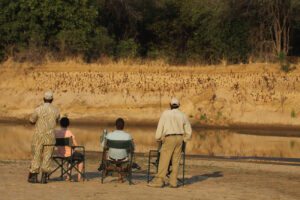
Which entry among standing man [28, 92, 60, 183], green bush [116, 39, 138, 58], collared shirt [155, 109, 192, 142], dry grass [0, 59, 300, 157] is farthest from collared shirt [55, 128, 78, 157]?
green bush [116, 39, 138, 58]

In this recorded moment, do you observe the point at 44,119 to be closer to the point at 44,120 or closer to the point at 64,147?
the point at 44,120

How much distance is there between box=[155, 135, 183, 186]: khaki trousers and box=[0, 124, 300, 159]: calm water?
270 inches

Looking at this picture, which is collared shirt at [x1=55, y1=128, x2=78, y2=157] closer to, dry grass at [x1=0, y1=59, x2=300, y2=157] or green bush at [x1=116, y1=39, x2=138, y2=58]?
dry grass at [x1=0, y1=59, x2=300, y2=157]

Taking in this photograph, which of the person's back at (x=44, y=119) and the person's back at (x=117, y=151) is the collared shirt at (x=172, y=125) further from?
the person's back at (x=44, y=119)

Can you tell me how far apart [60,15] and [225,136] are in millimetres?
14768

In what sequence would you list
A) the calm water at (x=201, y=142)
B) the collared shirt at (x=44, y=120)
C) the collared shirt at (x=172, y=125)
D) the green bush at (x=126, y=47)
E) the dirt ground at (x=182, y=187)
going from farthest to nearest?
the green bush at (x=126, y=47), the calm water at (x=201, y=142), the collared shirt at (x=44, y=120), the collared shirt at (x=172, y=125), the dirt ground at (x=182, y=187)

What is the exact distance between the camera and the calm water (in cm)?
1905

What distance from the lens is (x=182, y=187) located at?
37.8 ft

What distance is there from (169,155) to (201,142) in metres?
10.8

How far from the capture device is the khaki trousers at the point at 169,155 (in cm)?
1113

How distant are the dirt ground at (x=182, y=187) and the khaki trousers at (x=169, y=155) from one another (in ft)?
0.90

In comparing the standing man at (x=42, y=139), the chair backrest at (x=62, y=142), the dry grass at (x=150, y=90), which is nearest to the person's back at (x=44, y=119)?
the standing man at (x=42, y=139)

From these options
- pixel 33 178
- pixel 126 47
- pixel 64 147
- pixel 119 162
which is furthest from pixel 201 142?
pixel 126 47

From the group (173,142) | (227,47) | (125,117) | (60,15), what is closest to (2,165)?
(173,142)
